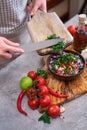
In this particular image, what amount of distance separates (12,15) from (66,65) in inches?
13.8

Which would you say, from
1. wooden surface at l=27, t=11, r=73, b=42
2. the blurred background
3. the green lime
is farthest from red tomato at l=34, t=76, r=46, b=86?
the blurred background

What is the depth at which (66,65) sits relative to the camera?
35.5 inches

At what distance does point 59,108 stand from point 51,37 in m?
0.32

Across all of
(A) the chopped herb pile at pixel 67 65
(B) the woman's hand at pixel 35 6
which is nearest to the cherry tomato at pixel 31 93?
(A) the chopped herb pile at pixel 67 65

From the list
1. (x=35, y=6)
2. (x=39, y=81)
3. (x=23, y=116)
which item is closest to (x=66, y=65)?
(x=39, y=81)

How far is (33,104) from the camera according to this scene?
32.4 inches

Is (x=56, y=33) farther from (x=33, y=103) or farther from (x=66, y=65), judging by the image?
(x=33, y=103)

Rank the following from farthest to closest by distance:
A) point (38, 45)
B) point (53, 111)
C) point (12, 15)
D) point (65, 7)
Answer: point (65, 7)
point (12, 15)
point (38, 45)
point (53, 111)

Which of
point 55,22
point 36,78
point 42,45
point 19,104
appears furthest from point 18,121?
point 55,22

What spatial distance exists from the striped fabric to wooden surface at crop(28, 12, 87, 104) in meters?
0.06

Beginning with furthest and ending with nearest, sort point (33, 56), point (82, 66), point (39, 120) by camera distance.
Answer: point (33, 56), point (82, 66), point (39, 120)

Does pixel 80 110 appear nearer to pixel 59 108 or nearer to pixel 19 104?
pixel 59 108

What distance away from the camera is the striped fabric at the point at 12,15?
100 cm

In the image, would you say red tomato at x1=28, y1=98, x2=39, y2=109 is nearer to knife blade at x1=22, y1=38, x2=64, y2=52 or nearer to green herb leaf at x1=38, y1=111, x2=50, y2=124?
green herb leaf at x1=38, y1=111, x2=50, y2=124
